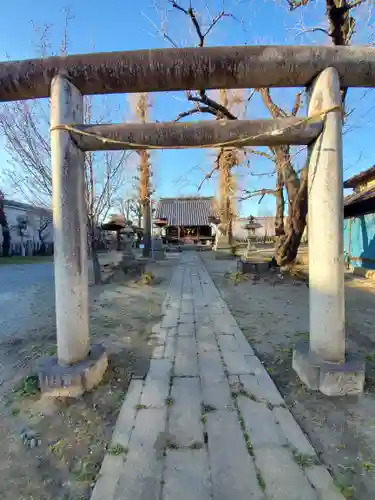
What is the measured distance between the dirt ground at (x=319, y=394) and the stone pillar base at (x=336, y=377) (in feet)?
0.22

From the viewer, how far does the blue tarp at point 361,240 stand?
411 inches

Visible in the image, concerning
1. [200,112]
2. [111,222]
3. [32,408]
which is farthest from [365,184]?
[32,408]

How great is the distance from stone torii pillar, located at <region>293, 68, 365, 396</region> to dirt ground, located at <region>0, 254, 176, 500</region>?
1893mm

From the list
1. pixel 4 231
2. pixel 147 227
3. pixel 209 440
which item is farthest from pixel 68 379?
pixel 4 231

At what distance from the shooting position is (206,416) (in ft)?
7.72

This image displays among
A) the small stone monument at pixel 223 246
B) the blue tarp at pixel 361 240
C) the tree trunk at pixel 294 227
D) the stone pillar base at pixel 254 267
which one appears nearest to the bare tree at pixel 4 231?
the small stone monument at pixel 223 246

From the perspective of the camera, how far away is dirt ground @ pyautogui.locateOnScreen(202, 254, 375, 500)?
1.88m

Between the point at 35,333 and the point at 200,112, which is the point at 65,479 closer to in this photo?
the point at 35,333

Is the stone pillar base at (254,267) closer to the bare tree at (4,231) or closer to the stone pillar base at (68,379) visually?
the stone pillar base at (68,379)

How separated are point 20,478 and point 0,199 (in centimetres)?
2254

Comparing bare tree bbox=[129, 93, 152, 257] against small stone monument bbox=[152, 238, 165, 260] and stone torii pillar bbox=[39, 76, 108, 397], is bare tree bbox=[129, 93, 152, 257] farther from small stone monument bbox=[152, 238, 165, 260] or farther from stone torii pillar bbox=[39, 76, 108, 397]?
stone torii pillar bbox=[39, 76, 108, 397]

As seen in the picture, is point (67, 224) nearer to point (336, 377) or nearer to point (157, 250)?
point (336, 377)

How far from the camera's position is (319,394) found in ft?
8.69

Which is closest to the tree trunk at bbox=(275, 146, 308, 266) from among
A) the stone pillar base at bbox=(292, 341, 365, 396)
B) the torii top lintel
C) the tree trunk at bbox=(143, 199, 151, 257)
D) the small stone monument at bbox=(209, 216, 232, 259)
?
the torii top lintel
